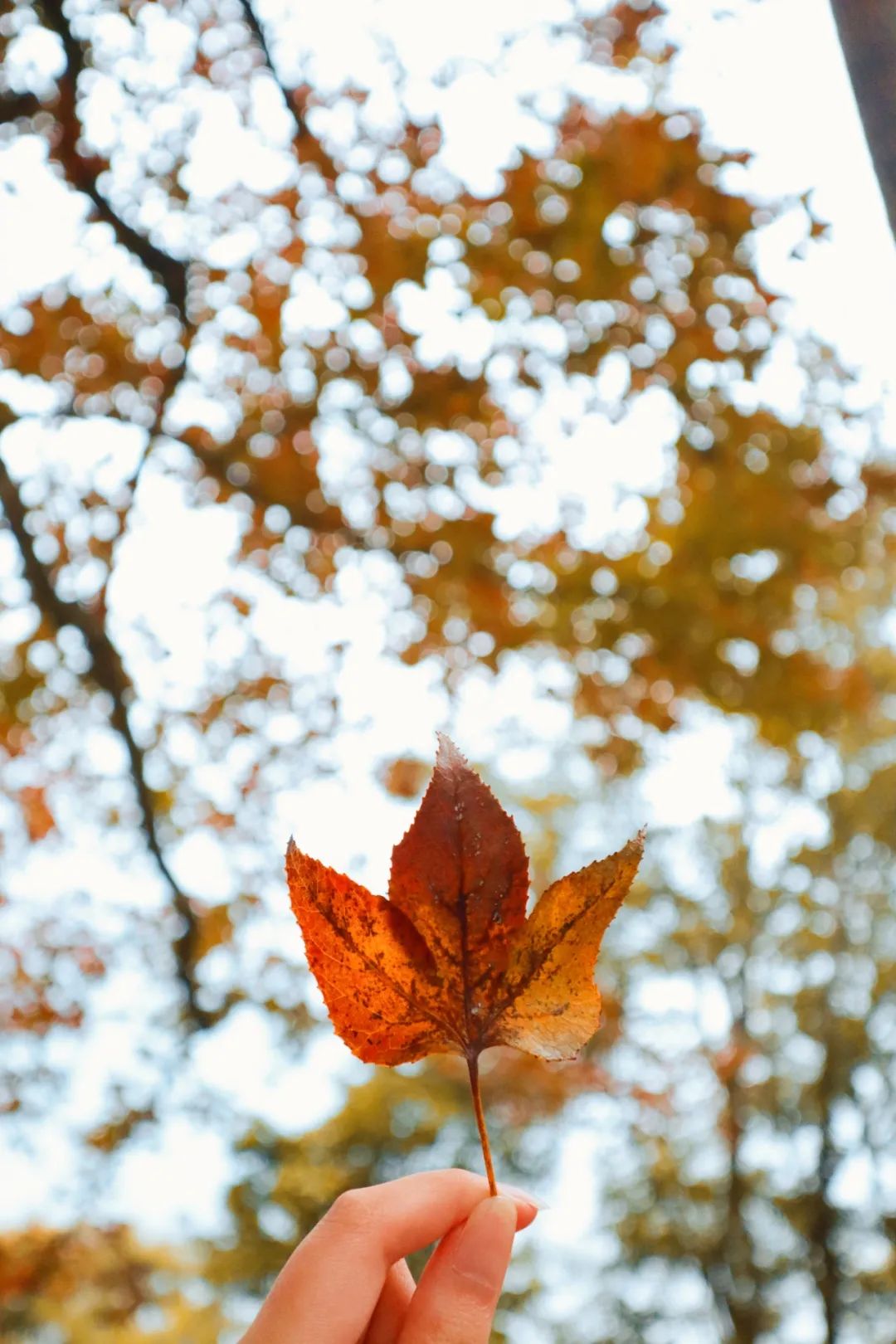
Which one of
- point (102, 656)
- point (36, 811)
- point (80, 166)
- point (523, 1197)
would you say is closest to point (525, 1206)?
point (523, 1197)

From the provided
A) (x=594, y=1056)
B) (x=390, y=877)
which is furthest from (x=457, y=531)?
(x=594, y=1056)

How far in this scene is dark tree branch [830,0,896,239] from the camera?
79 centimetres

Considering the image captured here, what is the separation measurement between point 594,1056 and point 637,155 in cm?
729

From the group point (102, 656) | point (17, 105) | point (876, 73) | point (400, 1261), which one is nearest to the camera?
point (400, 1261)

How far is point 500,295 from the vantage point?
289cm

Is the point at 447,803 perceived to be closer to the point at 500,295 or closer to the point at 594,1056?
the point at 500,295

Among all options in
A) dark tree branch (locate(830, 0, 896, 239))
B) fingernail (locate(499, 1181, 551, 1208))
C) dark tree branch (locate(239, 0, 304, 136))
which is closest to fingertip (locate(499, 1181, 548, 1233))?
fingernail (locate(499, 1181, 551, 1208))

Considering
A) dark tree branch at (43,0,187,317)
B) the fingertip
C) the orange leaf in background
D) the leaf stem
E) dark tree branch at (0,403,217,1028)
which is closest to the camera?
the leaf stem

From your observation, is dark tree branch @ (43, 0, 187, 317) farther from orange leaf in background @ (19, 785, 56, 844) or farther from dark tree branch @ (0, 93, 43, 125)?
orange leaf in background @ (19, 785, 56, 844)

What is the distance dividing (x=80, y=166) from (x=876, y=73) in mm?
2801

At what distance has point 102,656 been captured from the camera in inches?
144

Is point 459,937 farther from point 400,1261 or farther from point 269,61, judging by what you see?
point 269,61

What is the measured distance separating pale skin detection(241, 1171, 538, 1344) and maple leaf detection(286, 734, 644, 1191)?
7cm

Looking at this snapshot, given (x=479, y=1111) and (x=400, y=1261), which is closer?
(x=479, y=1111)
